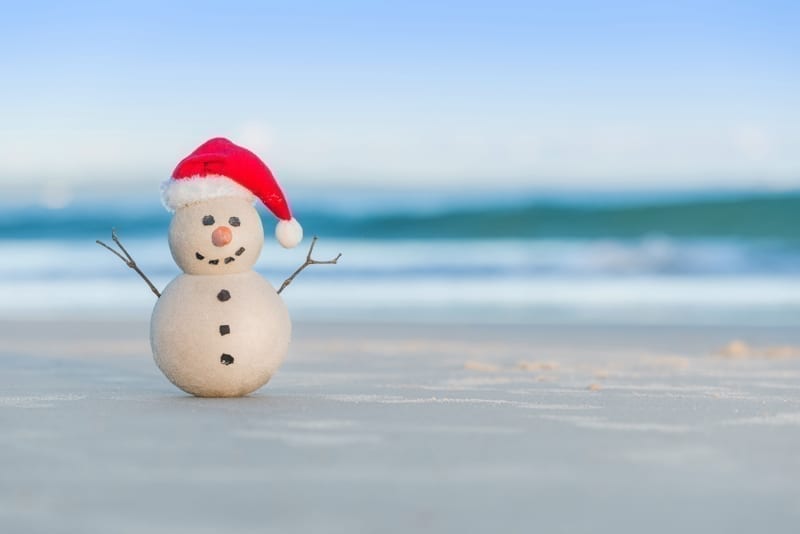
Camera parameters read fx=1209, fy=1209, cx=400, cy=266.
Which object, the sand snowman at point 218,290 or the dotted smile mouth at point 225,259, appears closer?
the sand snowman at point 218,290

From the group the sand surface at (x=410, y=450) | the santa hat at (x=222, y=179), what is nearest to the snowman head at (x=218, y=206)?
the santa hat at (x=222, y=179)

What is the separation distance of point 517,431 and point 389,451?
19.7 inches

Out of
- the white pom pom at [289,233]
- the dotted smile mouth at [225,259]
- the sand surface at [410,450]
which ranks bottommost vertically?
the sand surface at [410,450]

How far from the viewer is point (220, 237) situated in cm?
425

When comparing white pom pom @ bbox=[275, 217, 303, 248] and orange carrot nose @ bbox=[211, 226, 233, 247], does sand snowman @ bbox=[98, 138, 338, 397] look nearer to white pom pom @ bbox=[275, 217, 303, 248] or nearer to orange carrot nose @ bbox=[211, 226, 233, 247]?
orange carrot nose @ bbox=[211, 226, 233, 247]

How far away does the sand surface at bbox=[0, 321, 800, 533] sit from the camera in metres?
2.45

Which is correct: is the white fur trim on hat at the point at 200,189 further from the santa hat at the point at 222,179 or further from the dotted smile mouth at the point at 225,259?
the dotted smile mouth at the point at 225,259

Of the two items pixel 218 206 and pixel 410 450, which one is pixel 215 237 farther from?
pixel 410 450

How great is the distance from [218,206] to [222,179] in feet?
0.34

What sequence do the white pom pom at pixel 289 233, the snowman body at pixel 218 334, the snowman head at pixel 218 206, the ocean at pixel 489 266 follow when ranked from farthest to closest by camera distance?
the ocean at pixel 489 266, the white pom pom at pixel 289 233, the snowman head at pixel 218 206, the snowman body at pixel 218 334

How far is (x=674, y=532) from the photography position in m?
2.32

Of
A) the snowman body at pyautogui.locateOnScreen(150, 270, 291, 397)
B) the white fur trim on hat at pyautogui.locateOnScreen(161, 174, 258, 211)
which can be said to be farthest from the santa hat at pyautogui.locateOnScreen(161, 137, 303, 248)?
the snowman body at pyautogui.locateOnScreen(150, 270, 291, 397)

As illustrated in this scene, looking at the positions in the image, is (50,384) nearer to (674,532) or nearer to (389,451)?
(389,451)

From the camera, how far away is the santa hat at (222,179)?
172 inches
